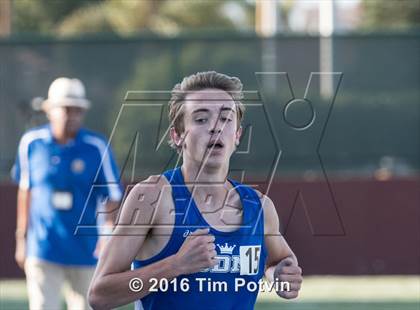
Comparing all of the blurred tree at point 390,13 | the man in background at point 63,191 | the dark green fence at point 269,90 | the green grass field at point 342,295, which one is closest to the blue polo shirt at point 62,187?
the man in background at point 63,191

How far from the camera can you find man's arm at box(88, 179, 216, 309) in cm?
443

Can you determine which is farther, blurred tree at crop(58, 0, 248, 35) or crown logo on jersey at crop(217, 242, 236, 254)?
blurred tree at crop(58, 0, 248, 35)

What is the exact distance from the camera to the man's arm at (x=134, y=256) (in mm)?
4434

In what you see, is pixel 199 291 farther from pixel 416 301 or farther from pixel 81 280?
pixel 416 301

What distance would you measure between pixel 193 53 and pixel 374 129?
93.5 inches

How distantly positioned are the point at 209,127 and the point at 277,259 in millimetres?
645

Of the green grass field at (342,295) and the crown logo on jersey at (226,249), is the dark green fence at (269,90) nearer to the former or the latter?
the green grass field at (342,295)

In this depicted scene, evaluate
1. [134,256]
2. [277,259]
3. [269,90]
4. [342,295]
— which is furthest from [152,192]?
[269,90]

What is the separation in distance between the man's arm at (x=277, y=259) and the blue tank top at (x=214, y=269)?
0.10 meters

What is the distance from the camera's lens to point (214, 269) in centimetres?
454

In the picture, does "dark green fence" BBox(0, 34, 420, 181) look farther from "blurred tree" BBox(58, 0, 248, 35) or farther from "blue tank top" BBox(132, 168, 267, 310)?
"blurred tree" BBox(58, 0, 248, 35)

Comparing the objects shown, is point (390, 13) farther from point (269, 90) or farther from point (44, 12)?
point (269, 90)

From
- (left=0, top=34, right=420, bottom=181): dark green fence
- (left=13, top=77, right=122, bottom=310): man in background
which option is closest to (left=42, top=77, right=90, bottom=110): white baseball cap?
(left=13, top=77, right=122, bottom=310): man in background

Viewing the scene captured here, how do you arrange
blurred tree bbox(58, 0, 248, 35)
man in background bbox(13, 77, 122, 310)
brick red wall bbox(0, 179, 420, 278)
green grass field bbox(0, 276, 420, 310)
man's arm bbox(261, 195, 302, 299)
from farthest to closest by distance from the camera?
1. blurred tree bbox(58, 0, 248, 35)
2. brick red wall bbox(0, 179, 420, 278)
3. green grass field bbox(0, 276, 420, 310)
4. man in background bbox(13, 77, 122, 310)
5. man's arm bbox(261, 195, 302, 299)
